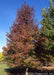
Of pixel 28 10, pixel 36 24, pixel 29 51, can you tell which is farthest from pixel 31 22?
pixel 29 51

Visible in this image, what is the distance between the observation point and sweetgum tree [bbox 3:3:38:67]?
9.36 m

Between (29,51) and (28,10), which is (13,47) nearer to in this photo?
(29,51)

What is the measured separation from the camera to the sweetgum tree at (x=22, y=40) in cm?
936

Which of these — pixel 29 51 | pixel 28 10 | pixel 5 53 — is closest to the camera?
pixel 29 51

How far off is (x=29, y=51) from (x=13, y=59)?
1.74 m

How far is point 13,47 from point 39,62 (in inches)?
115

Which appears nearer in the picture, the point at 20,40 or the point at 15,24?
the point at 20,40

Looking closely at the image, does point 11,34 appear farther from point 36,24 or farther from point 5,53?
point 36,24

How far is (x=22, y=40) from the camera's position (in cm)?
991

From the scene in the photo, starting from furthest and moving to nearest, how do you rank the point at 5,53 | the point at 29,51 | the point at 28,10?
the point at 28,10, the point at 5,53, the point at 29,51

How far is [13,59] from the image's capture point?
9680 mm

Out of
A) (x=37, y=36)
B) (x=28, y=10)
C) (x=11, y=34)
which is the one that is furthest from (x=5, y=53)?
(x=28, y=10)

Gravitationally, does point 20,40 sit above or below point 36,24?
below

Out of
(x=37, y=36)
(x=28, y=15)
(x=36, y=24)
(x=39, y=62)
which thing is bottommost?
(x=39, y=62)
